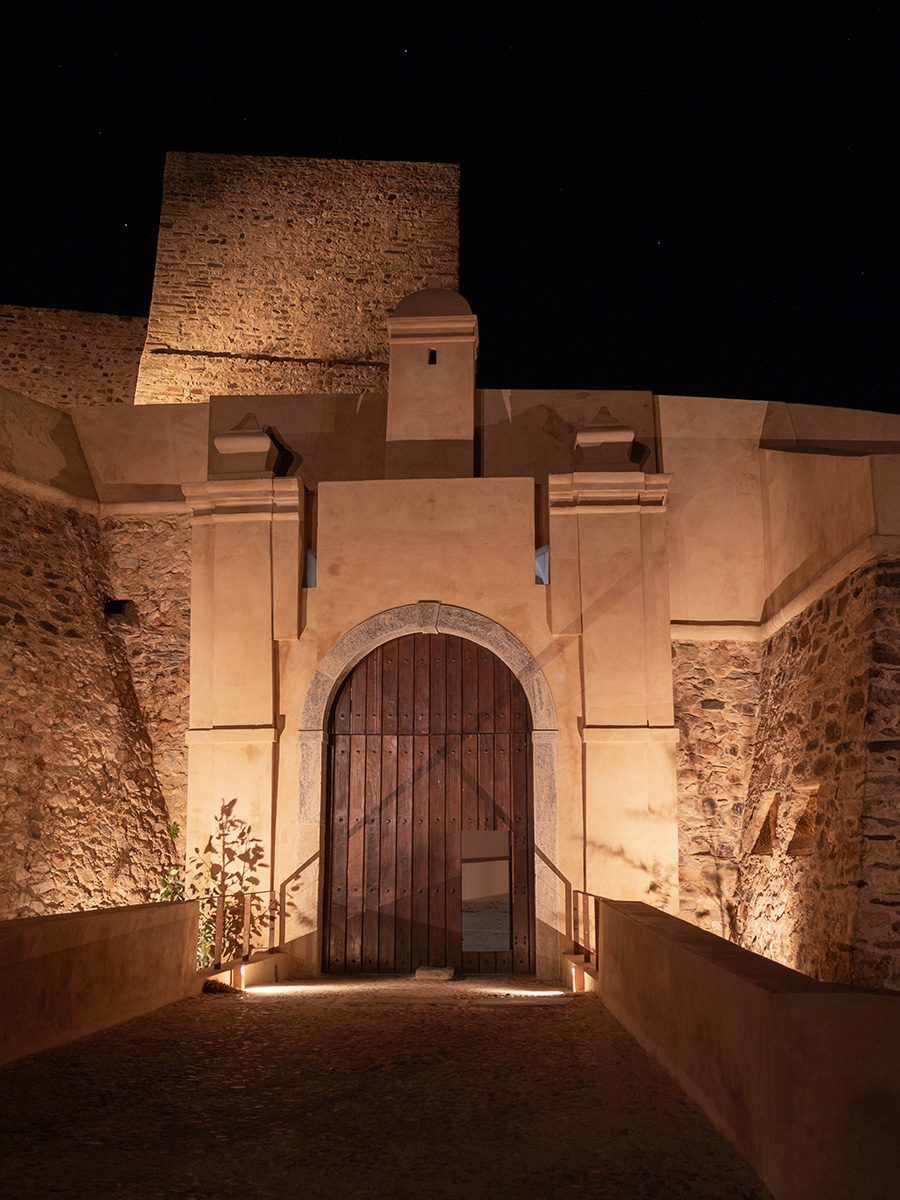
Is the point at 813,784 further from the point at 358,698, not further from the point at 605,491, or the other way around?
the point at 358,698

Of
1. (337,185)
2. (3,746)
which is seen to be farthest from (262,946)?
(337,185)

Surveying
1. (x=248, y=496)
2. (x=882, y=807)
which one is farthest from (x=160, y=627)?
(x=882, y=807)

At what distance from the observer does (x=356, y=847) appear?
27.8ft

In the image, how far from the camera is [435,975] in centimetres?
797

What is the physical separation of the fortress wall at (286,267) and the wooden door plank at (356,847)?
312 inches

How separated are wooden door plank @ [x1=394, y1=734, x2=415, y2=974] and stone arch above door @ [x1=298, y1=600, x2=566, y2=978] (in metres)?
0.66

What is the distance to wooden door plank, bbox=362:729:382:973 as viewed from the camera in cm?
831

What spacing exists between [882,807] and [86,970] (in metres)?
4.51

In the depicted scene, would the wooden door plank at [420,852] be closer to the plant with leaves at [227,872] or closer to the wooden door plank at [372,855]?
the wooden door plank at [372,855]

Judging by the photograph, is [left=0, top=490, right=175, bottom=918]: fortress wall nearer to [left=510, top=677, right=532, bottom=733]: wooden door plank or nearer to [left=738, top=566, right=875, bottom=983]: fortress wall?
[left=510, top=677, right=532, bottom=733]: wooden door plank

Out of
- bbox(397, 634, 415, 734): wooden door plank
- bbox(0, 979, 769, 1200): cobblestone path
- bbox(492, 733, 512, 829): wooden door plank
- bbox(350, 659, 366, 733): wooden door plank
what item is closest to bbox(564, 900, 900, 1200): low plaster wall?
bbox(0, 979, 769, 1200): cobblestone path

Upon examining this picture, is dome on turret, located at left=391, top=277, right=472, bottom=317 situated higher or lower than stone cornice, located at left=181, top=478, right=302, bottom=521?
higher

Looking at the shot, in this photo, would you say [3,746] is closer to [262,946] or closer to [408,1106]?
[262,946]

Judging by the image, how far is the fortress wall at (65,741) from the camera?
26.0 feet
